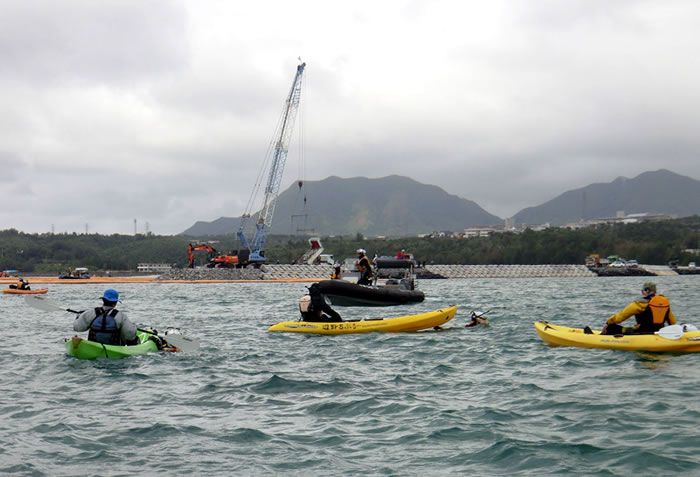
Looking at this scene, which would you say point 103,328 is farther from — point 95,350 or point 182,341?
point 182,341

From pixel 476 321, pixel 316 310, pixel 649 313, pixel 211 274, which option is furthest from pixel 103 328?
pixel 211 274

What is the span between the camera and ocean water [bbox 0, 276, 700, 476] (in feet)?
24.3

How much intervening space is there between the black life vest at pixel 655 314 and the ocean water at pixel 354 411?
91cm

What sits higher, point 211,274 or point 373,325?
point 211,274

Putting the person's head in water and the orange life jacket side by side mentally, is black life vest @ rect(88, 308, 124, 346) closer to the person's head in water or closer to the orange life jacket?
the person's head in water

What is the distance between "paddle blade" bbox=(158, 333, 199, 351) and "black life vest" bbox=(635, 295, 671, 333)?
405 inches

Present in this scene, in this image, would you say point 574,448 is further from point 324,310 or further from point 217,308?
point 217,308

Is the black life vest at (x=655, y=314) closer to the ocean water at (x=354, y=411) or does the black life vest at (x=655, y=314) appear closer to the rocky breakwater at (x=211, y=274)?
the ocean water at (x=354, y=411)

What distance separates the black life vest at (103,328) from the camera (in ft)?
48.0

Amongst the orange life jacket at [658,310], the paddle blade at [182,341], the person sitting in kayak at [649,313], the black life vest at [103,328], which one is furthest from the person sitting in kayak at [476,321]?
the black life vest at [103,328]

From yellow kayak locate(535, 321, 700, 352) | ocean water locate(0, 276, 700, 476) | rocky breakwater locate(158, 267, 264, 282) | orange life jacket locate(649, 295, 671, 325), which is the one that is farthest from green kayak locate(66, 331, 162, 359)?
rocky breakwater locate(158, 267, 264, 282)

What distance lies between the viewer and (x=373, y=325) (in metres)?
19.2

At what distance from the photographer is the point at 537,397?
409 inches

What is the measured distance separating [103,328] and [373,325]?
7720mm
